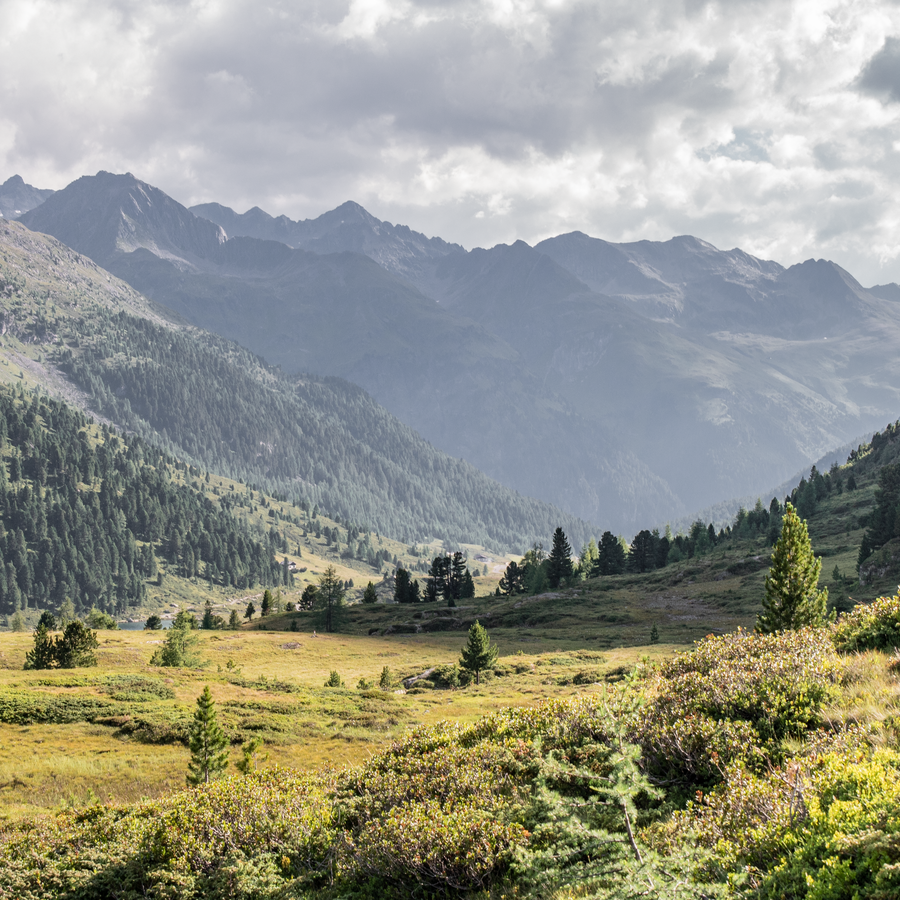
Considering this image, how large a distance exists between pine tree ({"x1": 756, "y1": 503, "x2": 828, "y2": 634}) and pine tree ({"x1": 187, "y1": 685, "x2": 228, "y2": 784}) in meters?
35.7

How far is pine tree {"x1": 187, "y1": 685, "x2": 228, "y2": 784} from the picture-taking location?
106ft

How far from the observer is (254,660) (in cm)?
9631

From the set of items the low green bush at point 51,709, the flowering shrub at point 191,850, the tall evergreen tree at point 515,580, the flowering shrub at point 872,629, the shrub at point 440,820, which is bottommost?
the tall evergreen tree at point 515,580

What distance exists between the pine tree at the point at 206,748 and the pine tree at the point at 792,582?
117 ft

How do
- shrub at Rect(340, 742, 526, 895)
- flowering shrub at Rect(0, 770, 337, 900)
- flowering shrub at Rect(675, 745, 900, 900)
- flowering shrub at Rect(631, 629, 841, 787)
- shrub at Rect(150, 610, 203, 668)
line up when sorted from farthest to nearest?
shrub at Rect(150, 610, 203, 668)
flowering shrub at Rect(0, 770, 337, 900)
flowering shrub at Rect(631, 629, 841, 787)
shrub at Rect(340, 742, 526, 895)
flowering shrub at Rect(675, 745, 900, 900)

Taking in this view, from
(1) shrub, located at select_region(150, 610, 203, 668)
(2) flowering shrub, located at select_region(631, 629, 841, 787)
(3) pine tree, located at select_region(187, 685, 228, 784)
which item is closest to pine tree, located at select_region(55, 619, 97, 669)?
(1) shrub, located at select_region(150, 610, 203, 668)

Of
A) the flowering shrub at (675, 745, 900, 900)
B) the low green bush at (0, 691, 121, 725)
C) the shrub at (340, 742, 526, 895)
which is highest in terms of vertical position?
the flowering shrub at (675, 745, 900, 900)

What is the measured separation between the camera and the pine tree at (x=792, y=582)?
42.6m

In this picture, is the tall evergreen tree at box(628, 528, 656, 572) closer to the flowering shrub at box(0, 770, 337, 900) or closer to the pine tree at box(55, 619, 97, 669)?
the pine tree at box(55, 619, 97, 669)

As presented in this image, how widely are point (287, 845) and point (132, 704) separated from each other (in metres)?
44.4

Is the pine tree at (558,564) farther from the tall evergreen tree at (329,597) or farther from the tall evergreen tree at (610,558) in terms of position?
the tall evergreen tree at (329,597)

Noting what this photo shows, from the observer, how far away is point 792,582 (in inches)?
1695

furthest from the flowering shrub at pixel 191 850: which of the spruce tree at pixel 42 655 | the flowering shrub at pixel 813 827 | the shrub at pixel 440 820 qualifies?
the spruce tree at pixel 42 655

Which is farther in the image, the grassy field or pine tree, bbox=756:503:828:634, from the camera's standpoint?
pine tree, bbox=756:503:828:634
